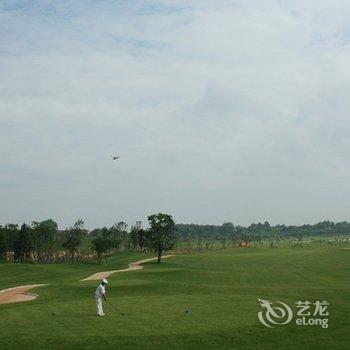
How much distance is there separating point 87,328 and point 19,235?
9525cm

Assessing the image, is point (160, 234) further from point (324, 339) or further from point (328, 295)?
point (324, 339)

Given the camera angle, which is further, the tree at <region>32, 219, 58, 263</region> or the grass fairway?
the tree at <region>32, 219, 58, 263</region>

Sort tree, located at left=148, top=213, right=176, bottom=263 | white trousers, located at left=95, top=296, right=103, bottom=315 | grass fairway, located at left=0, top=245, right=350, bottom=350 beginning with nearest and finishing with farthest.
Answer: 1. grass fairway, located at left=0, top=245, right=350, bottom=350
2. white trousers, located at left=95, top=296, right=103, bottom=315
3. tree, located at left=148, top=213, right=176, bottom=263

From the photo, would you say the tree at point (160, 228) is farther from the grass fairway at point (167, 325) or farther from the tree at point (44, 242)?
the grass fairway at point (167, 325)

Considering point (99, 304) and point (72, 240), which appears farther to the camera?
point (72, 240)

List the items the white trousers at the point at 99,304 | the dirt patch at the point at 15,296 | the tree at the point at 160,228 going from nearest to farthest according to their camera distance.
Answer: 1. the white trousers at the point at 99,304
2. the dirt patch at the point at 15,296
3. the tree at the point at 160,228

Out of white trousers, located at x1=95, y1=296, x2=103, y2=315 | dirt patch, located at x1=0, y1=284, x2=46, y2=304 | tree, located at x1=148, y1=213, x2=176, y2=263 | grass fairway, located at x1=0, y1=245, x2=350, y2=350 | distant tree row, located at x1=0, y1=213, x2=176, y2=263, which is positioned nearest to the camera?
grass fairway, located at x1=0, y1=245, x2=350, y2=350

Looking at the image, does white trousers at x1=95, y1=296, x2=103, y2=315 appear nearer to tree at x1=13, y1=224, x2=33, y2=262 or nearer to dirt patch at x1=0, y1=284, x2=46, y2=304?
dirt patch at x1=0, y1=284, x2=46, y2=304

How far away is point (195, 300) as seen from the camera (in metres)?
35.2

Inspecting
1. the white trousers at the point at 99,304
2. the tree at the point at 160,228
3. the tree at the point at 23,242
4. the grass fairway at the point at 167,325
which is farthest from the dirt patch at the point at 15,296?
the tree at the point at 23,242

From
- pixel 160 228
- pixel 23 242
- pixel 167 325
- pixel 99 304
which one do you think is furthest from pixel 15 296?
pixel 23 242

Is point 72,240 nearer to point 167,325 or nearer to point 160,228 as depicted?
point 160,228

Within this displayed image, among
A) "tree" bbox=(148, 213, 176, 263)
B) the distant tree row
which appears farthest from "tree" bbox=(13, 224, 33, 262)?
"tree" bbox=(148, 213, 176, 263)

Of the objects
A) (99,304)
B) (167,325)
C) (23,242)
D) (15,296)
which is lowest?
(167,325)
